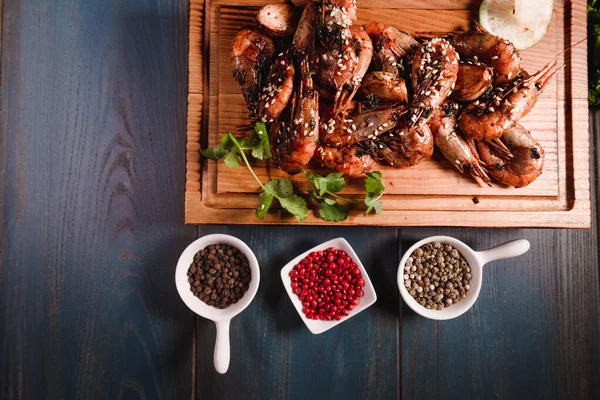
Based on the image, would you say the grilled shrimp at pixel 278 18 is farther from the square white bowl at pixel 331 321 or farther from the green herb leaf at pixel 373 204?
the square white bowl at pixel 331 321

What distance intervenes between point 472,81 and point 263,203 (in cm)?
99

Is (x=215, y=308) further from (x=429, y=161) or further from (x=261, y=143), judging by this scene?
(x=429, y=161)

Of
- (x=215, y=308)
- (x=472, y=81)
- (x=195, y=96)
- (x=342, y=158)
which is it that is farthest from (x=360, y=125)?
(x=215, y=308)

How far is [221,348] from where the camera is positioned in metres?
1.95

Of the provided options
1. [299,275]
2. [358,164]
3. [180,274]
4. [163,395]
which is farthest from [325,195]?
[163,395]

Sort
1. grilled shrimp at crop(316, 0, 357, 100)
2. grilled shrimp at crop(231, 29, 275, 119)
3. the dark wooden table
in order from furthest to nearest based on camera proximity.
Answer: the dark wooden table, grilled shrimp at crop(231, 29, 275, 119), grilled shrimp at crop(316, 0, 357, 100)

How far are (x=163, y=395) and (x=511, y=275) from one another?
1.76 meters

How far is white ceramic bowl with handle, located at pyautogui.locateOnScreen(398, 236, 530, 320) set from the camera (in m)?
1.97

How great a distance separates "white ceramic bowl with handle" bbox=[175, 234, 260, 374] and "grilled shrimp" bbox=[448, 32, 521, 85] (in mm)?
1258

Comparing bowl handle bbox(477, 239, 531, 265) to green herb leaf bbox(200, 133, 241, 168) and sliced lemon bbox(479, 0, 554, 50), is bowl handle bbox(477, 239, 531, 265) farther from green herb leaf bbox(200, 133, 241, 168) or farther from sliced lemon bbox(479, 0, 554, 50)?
green herb leaf bbox(200, 133, 241, 168)

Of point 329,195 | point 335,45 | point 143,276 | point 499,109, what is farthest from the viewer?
point 143,276

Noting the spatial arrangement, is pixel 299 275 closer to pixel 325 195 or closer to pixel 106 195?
pixel 325 195

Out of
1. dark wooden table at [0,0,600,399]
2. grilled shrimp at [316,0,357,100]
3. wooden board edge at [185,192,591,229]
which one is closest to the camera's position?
grilled shrimp at [316,0,357,100]

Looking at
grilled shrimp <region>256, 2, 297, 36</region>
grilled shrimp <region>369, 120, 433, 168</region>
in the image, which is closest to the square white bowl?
grilled shrimp <region>369, 120, 433, 168</region>
